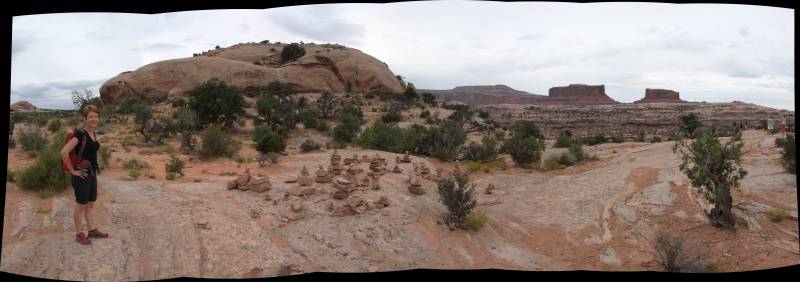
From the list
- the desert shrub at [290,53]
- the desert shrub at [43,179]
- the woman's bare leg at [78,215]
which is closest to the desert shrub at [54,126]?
the desert shrub at [43,179]

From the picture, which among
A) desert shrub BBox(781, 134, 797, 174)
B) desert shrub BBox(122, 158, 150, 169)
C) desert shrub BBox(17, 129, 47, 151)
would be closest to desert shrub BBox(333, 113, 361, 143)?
desert shrub BBox(122, 158, 150, 169)

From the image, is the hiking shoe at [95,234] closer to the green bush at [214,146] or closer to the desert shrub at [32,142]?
the green bush at [214,146]

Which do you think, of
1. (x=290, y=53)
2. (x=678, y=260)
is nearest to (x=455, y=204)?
(x=678, y=260)

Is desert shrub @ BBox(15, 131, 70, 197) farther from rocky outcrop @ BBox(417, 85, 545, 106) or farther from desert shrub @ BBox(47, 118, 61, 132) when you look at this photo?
rocky outcrop @ BBox(417, 85, 545, 106)

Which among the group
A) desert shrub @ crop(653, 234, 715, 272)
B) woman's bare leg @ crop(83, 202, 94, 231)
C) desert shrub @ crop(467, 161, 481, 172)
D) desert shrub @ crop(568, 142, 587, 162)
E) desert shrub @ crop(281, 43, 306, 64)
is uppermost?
desert shrub @ crop(281, 43, 306, 64)

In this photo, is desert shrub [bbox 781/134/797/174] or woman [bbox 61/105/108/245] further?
desert shrub [bbox 781/134/797/174]

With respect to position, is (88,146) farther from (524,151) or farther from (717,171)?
(524,151)

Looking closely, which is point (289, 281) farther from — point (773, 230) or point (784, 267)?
point (773, 230)

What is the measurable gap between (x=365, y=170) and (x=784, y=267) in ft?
20.4

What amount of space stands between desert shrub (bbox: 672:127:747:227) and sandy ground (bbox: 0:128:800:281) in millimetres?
269

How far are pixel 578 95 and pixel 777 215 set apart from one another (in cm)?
9807

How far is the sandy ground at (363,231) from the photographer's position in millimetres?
4652

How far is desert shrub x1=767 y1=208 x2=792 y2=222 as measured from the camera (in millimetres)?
6324

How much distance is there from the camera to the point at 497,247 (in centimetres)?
619
